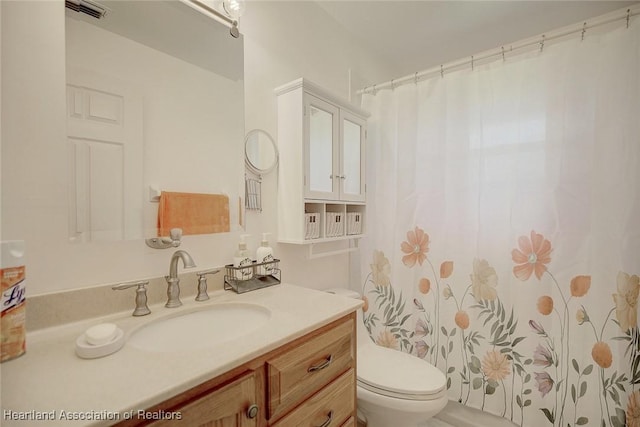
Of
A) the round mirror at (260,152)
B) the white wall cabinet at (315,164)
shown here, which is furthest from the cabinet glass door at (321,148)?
the round mirror at (260,152)

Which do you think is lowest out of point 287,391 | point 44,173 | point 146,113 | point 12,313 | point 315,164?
point 287,391

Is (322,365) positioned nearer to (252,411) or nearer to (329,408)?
(329,408)

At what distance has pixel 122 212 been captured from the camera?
0.94m

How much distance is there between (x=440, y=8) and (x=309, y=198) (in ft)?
4.57

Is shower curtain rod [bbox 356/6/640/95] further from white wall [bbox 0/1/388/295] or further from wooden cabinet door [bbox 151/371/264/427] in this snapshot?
wooden cabinet door [bbox 151/371/264/427]

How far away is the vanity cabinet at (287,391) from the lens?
59 centimetres

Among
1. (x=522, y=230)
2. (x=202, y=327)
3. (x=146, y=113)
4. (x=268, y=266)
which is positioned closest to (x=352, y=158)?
(x=268, y=266)

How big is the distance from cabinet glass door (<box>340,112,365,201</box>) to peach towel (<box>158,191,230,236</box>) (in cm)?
67

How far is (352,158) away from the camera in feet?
5.56

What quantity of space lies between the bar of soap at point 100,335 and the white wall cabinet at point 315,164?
811 mm

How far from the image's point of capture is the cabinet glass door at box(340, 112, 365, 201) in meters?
1.62

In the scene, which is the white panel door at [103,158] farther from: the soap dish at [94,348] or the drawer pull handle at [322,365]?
the drawer pull handle at [322,365]

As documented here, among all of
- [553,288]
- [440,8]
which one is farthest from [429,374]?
[440,8]

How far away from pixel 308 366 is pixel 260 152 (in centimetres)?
93
